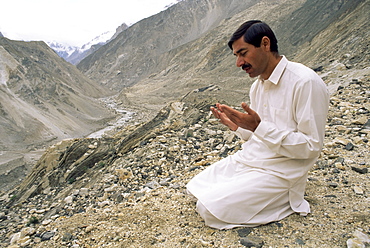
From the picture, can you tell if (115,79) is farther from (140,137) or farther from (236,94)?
(140,137)

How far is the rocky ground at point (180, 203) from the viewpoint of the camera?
1.96 meters

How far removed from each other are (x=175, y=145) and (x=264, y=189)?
2.95 metres

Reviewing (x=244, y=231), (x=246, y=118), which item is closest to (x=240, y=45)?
(x=246, y=118)

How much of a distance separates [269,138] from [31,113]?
21.0 metres

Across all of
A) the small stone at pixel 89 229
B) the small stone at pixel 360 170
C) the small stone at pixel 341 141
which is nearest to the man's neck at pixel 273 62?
the small stone at pixel 360 170

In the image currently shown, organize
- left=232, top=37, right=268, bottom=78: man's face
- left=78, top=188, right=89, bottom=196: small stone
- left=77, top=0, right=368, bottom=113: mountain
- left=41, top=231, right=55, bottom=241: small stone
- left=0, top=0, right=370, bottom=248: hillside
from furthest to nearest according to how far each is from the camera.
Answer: left=77, top=0, right=368, bottom=113: mountain, left=78, top=188, right=89, bottom=196: small stone, left=41, top=231, right=55, bottom=241: small stone, left=0, top=0, right=370, bottom=248: hillside, left=232, top=37, right=268, bottom=78: man's face

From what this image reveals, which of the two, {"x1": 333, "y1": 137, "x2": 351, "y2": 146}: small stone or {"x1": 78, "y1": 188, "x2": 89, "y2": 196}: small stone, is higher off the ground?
{"x1": 78, "y1": 188, "x2": 89, "y2": 196}: small stone

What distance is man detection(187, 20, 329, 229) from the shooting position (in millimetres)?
1788

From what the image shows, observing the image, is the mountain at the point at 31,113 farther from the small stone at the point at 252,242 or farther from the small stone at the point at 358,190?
the small stone at the point at 358,190

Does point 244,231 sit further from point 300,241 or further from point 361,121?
point 361,121

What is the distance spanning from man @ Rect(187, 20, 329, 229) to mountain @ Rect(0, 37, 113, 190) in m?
11.4

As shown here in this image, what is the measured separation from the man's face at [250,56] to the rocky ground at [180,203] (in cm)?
118

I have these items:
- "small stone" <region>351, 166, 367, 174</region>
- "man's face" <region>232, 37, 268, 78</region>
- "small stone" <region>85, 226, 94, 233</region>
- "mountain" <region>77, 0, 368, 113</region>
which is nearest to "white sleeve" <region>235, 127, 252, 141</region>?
"man's face" <region>232, 37, 268, 78</region>

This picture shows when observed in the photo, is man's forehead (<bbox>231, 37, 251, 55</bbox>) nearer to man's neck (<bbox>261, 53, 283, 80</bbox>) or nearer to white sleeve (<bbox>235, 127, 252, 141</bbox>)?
man's neck (<bbox>261, 53, 283, 80</bbox>)
